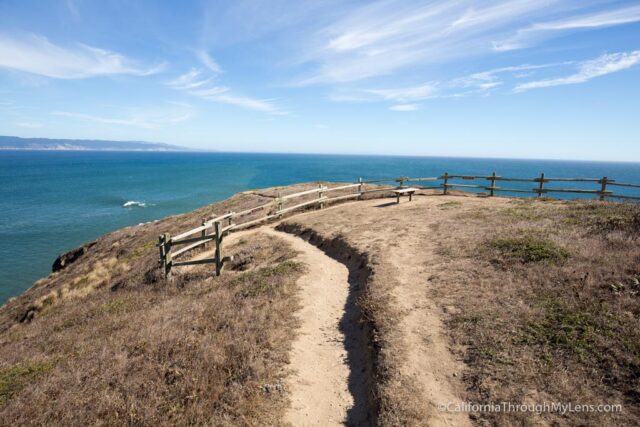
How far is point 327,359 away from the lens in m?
7.60

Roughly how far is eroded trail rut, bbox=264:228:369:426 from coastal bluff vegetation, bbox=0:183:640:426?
47mm

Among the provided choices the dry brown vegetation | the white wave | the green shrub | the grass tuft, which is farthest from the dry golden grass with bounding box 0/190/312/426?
the white wave

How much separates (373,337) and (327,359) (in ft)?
3.84

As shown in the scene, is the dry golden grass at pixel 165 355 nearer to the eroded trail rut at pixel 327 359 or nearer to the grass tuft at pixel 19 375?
the grass tuft at pixel 19 375

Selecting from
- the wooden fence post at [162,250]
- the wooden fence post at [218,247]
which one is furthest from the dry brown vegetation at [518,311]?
the wooden fence post at [162,250]

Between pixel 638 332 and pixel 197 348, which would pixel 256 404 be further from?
pixel 638 332

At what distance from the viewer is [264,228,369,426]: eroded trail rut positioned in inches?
240

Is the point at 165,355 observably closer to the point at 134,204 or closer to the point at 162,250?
the point at 162,250

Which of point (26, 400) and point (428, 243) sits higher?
point (428, 243)

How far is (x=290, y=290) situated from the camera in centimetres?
1067

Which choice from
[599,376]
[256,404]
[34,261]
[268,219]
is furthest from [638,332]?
[34,261]

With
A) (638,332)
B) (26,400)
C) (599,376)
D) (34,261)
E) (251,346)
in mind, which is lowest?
(34,261)

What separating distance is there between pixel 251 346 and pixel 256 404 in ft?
5.40

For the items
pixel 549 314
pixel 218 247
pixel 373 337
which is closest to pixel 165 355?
pixel 373 337
